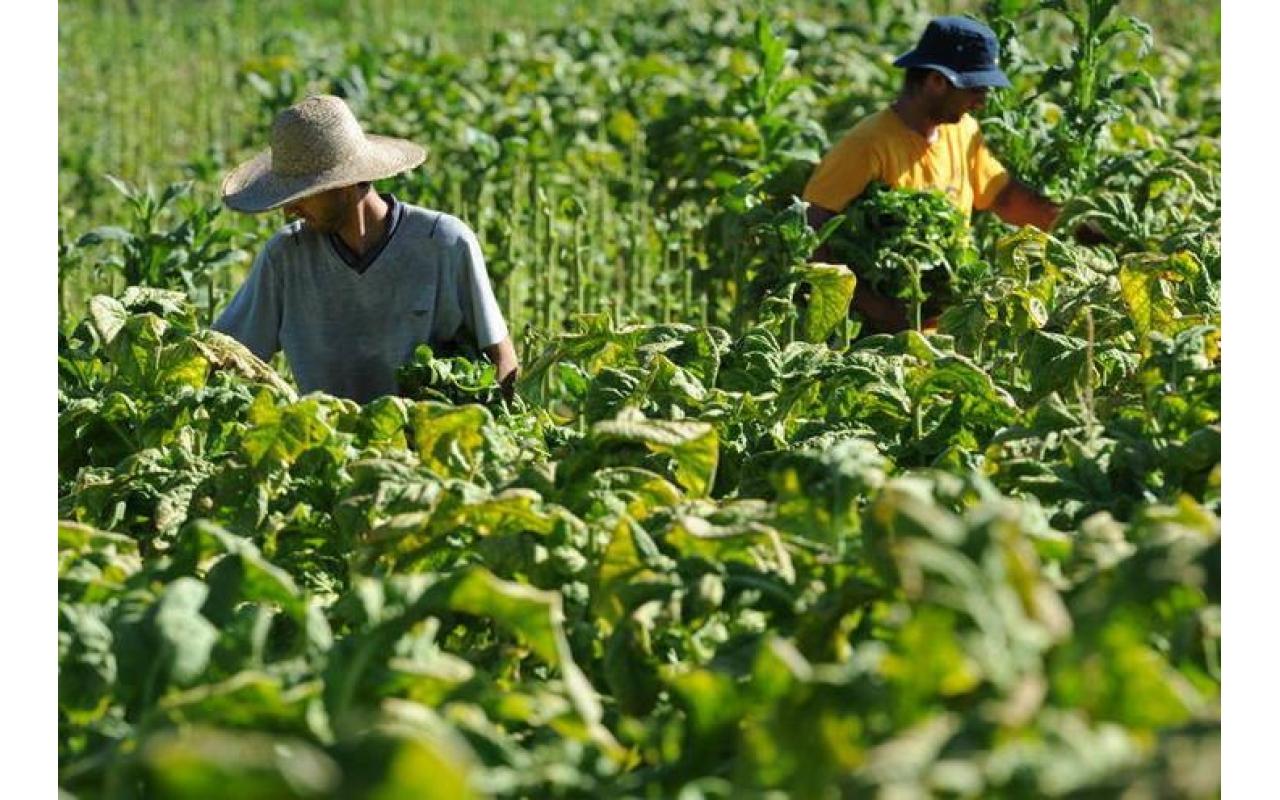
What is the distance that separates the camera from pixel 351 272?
16.3 feet

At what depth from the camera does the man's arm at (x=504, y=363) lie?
492 cm

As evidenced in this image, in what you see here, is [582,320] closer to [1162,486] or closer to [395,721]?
[1162,486]

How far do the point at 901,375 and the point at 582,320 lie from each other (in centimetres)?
86

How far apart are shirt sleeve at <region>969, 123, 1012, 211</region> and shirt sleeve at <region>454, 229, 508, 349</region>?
2.03m

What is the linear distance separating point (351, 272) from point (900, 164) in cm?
185

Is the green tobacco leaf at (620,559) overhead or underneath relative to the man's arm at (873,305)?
overhead

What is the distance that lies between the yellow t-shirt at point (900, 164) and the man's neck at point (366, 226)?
5.03 feet

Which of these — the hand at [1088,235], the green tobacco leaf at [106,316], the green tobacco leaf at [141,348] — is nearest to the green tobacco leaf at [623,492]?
the green tobacco leaf at [141,348]

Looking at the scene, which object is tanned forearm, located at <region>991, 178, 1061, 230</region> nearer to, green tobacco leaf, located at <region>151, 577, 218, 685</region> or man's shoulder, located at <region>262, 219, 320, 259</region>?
man's shoulder, located at <region>262, 219, 320, 259</region>

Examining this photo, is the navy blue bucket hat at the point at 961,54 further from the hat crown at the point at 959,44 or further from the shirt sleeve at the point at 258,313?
the shirt sleeve at the point at 258,313

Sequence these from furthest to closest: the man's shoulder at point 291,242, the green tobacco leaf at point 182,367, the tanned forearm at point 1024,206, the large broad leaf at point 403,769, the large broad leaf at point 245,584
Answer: the tanned forearm at point 1024,206 < the man's shoulder at point 291,242 < the green tobacco leaf at point 182,367 < the large broad leaf at point 245,584 < the large broad leaf at point 403,769

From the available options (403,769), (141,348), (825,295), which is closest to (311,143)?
(141,348)

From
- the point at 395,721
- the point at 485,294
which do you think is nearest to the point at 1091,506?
the point at 395,721

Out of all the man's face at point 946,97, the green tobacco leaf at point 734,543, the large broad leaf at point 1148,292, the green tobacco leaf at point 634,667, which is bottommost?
the green tobacco leaf at point 634,667
